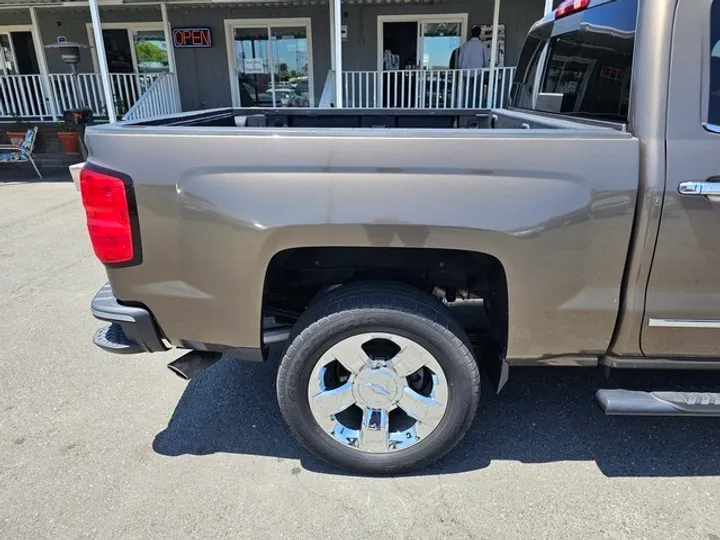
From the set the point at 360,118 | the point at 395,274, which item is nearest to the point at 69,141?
the point at 360,118

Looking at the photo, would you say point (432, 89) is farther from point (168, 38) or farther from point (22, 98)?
point (22, 98)

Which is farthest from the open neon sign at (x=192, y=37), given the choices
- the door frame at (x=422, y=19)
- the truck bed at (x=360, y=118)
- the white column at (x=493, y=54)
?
the truck bed at (x=360, y=118)

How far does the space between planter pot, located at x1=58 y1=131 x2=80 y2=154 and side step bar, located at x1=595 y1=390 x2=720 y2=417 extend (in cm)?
1238

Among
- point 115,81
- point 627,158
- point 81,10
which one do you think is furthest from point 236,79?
point 627,158

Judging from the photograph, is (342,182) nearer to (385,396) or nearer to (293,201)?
(293,201)

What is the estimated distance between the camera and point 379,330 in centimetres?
225

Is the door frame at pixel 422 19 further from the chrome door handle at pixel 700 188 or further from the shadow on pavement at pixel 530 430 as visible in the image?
the chrome door handle at pixel 700 188

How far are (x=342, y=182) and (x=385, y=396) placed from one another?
1.00 m

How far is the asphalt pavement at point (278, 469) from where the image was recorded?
2.17m

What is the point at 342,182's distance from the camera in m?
2.04

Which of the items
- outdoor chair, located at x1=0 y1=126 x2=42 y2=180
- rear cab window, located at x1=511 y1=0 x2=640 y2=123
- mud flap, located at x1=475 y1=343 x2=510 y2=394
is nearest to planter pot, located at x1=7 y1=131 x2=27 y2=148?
outdoor chair, located at x1=0 y1=126 x2=42 y2=180

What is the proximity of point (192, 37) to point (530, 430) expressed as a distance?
42.8 feet

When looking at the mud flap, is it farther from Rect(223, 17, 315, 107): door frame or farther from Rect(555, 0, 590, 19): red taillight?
Rect(223, 17, 315, 107): door frame

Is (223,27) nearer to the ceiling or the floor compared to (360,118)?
nearer to the ceiling
